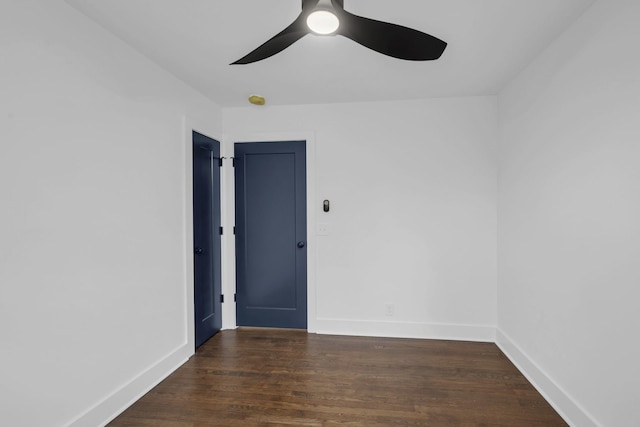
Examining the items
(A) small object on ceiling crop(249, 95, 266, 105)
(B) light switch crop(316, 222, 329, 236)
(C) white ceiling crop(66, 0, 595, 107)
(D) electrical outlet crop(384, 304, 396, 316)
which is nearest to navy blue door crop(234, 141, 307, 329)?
(B) light switch crop(316, 222, 329, 236)

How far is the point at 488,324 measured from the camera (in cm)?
321

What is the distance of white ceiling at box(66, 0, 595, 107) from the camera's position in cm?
175

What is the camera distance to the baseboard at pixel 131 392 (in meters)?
1.88

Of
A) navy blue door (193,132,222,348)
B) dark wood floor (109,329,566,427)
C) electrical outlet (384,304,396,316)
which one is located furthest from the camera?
electrical outlet (384,304,396,316)

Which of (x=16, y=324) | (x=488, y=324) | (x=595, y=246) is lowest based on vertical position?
(x=488, y=324)

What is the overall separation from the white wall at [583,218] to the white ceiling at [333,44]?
0.27 metres

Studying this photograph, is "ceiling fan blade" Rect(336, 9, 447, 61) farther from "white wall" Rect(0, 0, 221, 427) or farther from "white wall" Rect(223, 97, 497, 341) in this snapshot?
"white wall" Rect(223, 97, 497, 341)

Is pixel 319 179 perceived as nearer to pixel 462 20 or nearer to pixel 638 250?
pixel 462 20

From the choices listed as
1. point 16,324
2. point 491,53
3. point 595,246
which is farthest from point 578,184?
point 16,324

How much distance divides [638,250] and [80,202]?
291cm

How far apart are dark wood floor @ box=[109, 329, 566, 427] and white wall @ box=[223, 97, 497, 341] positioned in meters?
0.33

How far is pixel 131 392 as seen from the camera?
219 cm

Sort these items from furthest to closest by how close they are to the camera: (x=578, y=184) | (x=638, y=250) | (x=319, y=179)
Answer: (x=319, y=179), (x=578, y=184), (x=638, y=250)

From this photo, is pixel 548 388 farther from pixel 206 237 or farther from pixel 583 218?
pixel 206 237
